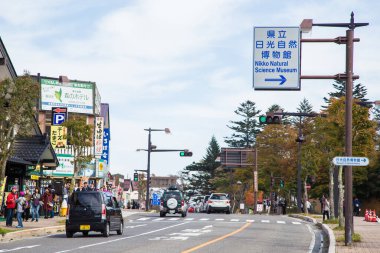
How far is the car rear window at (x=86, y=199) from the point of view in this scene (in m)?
26.7

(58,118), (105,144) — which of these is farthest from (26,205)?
(105,144)

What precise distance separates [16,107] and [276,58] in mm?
10340

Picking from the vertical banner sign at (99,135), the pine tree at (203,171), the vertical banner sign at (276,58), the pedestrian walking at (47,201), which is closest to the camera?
the vertical banner sign at (276,58)

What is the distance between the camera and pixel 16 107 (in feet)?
91.6

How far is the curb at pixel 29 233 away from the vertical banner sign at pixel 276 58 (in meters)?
9.98

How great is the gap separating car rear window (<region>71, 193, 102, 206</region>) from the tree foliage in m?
3.27

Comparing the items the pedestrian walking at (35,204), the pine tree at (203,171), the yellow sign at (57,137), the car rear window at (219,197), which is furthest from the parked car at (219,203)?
the pine tree at (203,171)

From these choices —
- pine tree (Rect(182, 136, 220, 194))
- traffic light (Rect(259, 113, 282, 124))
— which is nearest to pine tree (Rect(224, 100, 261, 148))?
pine tree (Rect(182, 136, 220, 194))

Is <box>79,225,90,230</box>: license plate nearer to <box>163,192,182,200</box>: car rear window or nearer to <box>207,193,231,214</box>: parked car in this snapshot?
<box>163,192,182,200</box>: car rear window

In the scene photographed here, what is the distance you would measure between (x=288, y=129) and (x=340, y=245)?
60.6m

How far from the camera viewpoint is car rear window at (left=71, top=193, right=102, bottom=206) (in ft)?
87.6

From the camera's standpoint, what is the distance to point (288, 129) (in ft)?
270

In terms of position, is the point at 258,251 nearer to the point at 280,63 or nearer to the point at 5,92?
the point at 280,63

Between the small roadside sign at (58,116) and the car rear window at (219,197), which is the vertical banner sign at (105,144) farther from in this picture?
the small roadside sign at (58,116)
